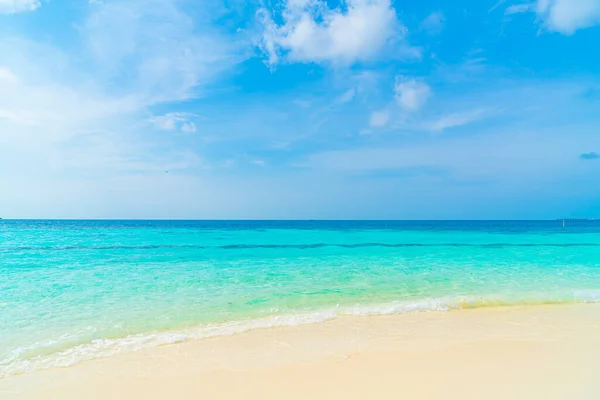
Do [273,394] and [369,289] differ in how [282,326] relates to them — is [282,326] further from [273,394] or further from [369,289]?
[369,289]

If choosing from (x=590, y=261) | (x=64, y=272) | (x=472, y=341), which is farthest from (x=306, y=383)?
(x=590, y=261)

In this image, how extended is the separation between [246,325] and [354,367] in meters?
2.74

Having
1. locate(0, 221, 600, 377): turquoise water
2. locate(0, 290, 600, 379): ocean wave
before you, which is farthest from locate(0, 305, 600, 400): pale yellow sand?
locate(0, 221, 600, 377): turquoise water

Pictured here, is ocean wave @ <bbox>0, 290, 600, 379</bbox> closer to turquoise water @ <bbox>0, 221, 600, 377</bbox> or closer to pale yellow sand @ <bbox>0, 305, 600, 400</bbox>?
turquoise water @ <bbox>0, 221, 600, 377</bbox>

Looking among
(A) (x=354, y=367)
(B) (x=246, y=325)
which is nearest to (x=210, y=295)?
(B) (x=246, y=325)

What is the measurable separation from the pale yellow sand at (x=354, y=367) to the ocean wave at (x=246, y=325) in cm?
29

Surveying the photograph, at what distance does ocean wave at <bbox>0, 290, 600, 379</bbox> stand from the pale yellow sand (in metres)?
0.29

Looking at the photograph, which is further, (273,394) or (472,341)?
(472,341)

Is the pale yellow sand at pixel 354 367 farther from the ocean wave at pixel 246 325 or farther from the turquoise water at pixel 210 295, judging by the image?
the turquoise water at pixel 210 295

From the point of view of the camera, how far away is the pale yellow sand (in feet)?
12.4

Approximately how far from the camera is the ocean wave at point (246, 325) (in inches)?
189

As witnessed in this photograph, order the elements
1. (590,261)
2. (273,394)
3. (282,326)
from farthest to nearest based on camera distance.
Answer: (590,261) < (282,326) < (273,394)

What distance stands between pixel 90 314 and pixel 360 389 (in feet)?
20.4

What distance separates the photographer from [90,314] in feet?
23.3
